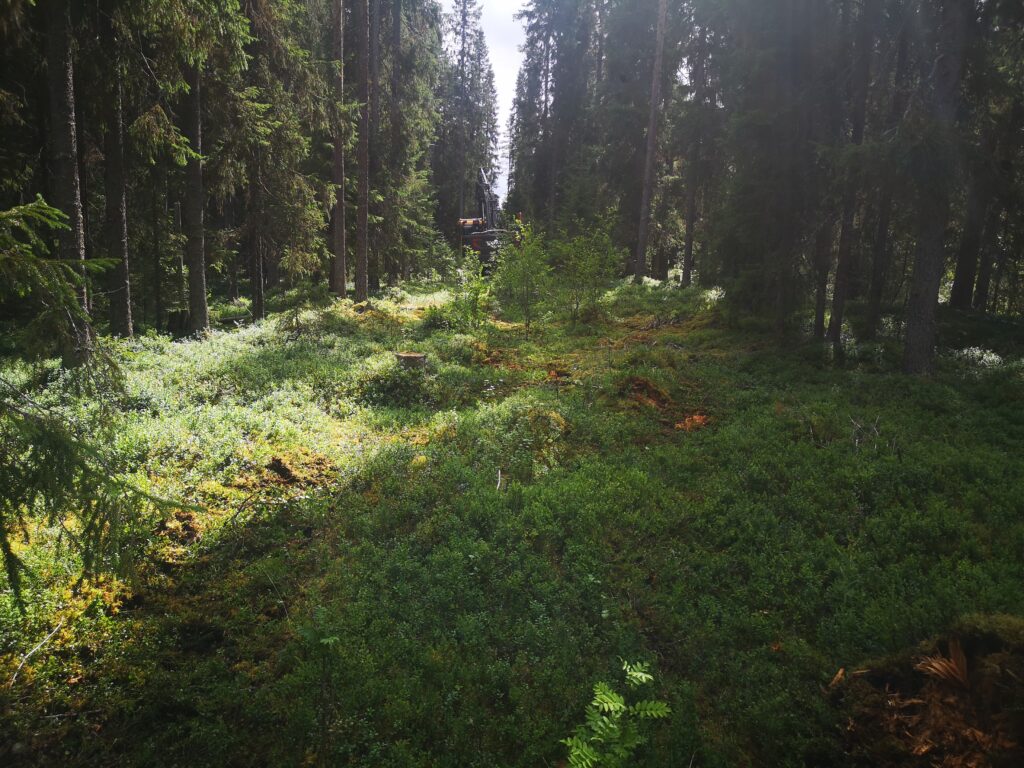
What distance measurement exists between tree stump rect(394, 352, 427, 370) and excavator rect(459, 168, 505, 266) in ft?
36.6

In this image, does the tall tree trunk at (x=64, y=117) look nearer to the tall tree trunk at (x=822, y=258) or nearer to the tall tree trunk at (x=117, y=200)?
the tall tree trunk at (x=117, y=200)

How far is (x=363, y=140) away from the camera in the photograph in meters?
18.9

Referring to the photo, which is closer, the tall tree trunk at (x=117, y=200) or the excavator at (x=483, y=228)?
the tall tree trunk at (x=117, y=200)

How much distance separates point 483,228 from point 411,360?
89.3 feet

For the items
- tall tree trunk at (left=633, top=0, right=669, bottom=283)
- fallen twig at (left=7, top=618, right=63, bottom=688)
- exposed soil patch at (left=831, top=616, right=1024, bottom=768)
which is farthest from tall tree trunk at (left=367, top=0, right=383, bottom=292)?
exposed soil patch at (left=831, top=616, right=1024, bottom=768)

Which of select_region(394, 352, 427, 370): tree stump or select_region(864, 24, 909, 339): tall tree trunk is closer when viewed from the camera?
select_region(864, 24, 909, 339): tall tree trunk

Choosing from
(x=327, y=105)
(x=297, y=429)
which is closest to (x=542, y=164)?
(x=327, y=105)

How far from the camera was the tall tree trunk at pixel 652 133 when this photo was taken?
76.8 feet

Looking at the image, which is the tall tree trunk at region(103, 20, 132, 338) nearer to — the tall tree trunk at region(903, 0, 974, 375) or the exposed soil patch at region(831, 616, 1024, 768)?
the exposed soil patch at region(831, 616, 1024, 768)

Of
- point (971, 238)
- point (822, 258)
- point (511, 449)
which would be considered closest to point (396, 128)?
point (822, 258)

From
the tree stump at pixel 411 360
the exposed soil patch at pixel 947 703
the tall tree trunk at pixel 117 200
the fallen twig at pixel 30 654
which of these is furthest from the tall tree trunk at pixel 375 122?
the exposed soil patch at pixel 947 703

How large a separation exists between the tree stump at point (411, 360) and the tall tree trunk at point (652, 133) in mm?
16494

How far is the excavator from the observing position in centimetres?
3128

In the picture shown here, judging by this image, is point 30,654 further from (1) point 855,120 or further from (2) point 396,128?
(2) point 396,128
